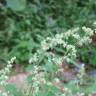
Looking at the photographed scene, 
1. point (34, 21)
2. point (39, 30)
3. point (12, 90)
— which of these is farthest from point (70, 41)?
point (34, 21)

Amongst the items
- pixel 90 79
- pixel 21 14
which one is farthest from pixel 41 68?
pixel 21 14

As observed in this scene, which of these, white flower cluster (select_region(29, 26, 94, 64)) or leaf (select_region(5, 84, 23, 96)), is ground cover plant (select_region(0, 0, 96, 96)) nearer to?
leaf (select_region(5, 84, 23, 96))

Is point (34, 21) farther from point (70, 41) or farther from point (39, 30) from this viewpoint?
point (70, 41)

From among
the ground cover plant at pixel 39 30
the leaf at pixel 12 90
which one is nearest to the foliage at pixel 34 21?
the ground cover plant at pixel 39 30

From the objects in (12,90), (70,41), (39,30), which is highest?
(39,30)

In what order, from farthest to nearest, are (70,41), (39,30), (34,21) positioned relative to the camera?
(34,21), (39,30), (70,41)

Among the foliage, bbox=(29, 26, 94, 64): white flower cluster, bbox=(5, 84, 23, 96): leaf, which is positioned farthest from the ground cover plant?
bbox=(29, 26, 94, 64): white flower cluster

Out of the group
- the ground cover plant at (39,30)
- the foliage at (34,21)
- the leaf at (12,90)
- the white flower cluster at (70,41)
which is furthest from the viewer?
the foliage at (34,21)

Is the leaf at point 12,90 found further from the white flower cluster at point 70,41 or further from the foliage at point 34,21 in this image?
the foliage at point 34,21

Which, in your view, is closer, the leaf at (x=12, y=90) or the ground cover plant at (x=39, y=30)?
the leaf at (x=12, y=90)

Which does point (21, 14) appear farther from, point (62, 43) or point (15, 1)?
point (62, 43)

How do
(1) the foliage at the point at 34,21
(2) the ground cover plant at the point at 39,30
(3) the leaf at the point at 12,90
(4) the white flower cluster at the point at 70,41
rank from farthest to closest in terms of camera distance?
1. (1) the foliage at the point at 34,21
2. (2) the ground cover plant at the point at 39,30
3. (3) the leaf at the point at 12,90
4. (4) the white flower cluster at the point at 70,41
